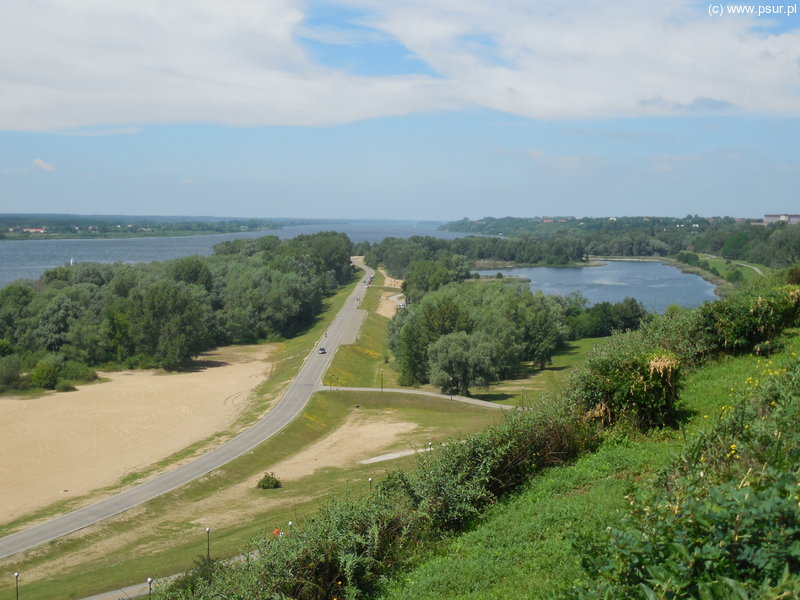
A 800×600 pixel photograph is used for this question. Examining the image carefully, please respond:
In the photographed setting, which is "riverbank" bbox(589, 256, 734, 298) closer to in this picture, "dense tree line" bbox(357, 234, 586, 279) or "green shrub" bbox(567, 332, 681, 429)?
"dense tree line" bbox(357, 234, 586, 279)

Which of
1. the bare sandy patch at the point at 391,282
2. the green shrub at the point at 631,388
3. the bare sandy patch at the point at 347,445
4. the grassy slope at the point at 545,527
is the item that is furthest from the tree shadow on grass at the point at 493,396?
the bare sandy patch at the point at 391,282

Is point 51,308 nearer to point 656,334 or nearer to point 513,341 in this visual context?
point 513,341

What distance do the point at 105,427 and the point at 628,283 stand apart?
9389 centimetres

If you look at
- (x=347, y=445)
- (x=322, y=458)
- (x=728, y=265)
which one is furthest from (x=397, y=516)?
(x=728, y=265)

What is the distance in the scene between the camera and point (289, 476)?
30797 millimetres

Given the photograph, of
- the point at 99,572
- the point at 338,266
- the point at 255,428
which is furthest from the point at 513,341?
the point at 338,266

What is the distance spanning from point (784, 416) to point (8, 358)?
57.3m

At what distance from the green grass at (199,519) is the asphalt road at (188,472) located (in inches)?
26.5

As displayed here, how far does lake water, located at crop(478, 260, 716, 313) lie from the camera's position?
91312 millimetres

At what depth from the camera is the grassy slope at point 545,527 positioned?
25.0 ft

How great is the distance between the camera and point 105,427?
41.2 metres

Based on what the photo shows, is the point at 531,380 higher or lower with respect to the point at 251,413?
higher

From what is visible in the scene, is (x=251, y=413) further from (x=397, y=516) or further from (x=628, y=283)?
(x=628, y=283)

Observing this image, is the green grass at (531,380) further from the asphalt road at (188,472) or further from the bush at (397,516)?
the bush at (397,516)
